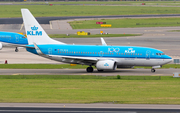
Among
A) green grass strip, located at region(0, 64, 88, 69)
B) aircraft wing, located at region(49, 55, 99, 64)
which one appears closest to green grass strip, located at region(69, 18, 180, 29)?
green grass strip, located at region(0, 64, 88, 69)

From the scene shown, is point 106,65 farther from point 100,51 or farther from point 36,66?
point 36,66

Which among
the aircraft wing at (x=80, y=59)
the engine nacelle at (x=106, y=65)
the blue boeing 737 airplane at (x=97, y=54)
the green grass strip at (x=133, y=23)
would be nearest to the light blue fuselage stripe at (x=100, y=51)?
the blue boeing 737 airplane at (x=97, y=54)

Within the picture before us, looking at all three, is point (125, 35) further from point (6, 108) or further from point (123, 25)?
point (6, 108)

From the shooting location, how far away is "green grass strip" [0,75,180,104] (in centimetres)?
3000

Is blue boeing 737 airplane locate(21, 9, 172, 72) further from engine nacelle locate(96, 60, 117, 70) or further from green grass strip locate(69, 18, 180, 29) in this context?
green grass strip locate(69, 18, 180, 29)

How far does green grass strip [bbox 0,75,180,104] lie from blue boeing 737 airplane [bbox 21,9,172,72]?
674 centimetres

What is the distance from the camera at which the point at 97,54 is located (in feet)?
170

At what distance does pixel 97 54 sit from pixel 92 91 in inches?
709

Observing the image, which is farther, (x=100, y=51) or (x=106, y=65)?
(x=100, y=51)

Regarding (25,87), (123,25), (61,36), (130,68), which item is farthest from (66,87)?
(123,25)

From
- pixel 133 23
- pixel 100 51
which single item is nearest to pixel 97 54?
pixel 100 51

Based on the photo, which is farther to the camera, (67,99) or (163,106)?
(67,99)

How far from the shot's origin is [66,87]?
36.8m

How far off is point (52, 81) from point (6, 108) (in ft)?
48.3
